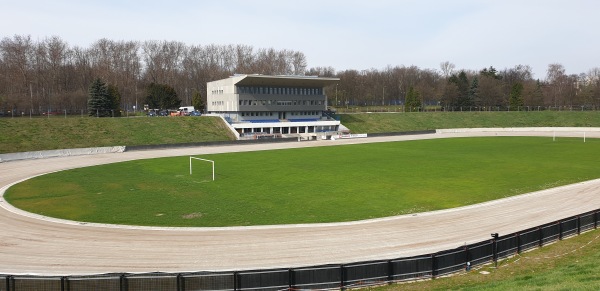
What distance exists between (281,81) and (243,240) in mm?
75038

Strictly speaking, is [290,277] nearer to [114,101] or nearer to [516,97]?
[114,101]

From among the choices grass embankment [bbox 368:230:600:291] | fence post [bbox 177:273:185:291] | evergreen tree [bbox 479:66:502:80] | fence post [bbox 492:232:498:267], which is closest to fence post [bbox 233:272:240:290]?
fence post [bbox 177:273:185:291]

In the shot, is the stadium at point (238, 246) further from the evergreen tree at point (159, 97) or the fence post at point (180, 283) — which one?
the evergreen tree at point (159, 97)

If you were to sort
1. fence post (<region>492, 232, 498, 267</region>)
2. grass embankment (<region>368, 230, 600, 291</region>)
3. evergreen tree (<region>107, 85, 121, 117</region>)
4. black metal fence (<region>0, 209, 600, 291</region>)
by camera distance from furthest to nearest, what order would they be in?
1. evergreen tree (<region>107, 85, 121, 117</region>)
2. fence post (<region>492, 232, 498, 267</region>)
3. black metal fence (<region>0, 209, 600, 291</region>)
4. grass embankment (<region>368, 230, 600, 291</region>)

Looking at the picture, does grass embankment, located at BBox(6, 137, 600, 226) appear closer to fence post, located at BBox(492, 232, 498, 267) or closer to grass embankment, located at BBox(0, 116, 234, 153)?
fence post, located at BBox(492, 232, 498, 267)

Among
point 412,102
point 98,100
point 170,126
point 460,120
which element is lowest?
point 170,126

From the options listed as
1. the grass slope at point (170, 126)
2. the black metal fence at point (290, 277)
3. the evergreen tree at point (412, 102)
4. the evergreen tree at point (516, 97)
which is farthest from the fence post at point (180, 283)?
the evergreen tree at point (516, 97)

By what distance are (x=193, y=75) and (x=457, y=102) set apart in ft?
283

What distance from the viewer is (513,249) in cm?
1886

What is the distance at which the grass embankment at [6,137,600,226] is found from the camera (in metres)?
28.1

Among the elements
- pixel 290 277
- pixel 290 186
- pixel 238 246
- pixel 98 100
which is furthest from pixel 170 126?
pixel 290 277

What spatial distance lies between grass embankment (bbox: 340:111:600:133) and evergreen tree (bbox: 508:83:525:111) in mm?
12966

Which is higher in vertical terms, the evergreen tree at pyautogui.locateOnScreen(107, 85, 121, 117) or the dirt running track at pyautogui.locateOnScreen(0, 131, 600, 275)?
the evergreen tree at pyautogui.locateOnScreen(107, 85, 121, 117)

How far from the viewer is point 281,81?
95000mm
